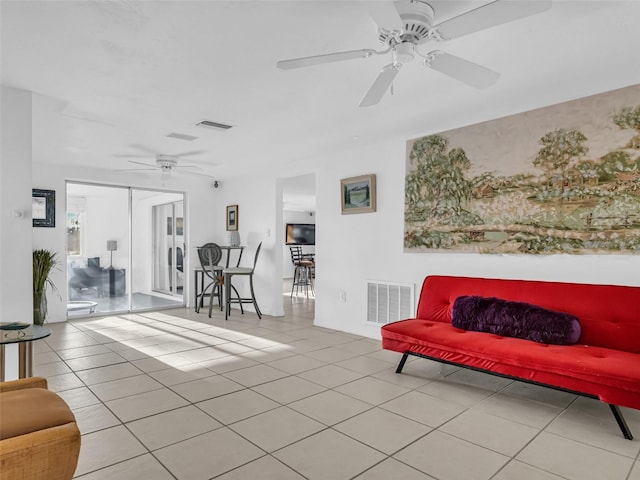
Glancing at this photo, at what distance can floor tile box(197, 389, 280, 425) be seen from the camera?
2477 mm

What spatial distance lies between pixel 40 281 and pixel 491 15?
18.3 ft

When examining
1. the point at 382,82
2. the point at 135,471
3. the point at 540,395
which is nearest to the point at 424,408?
the point at 540,395

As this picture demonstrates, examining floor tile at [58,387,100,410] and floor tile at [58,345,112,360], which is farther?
floor tile at [58,345,112,360]

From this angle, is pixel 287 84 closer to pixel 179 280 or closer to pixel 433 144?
pixel 433 144

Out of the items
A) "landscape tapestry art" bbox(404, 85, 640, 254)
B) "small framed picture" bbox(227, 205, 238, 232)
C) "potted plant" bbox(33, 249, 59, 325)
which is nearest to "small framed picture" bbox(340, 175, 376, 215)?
"landscape tapestry art" bbox(404, 85, 640, 254)

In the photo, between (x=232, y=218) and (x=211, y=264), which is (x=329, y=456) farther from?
(x=232, y=218)

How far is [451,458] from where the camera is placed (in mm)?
2006

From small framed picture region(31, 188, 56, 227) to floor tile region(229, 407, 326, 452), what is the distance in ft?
15.9

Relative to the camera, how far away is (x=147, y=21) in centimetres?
212

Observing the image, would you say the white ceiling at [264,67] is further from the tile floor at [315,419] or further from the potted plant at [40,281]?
the tile floor at [315,419]

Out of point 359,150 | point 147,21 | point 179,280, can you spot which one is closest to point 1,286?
point 147,21

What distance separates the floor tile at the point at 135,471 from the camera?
5.96 feet

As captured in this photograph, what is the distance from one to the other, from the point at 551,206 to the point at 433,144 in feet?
4.31

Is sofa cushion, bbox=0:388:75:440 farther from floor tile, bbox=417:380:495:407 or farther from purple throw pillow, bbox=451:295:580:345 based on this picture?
purple throw pillow, bbox=451:295:580:345
